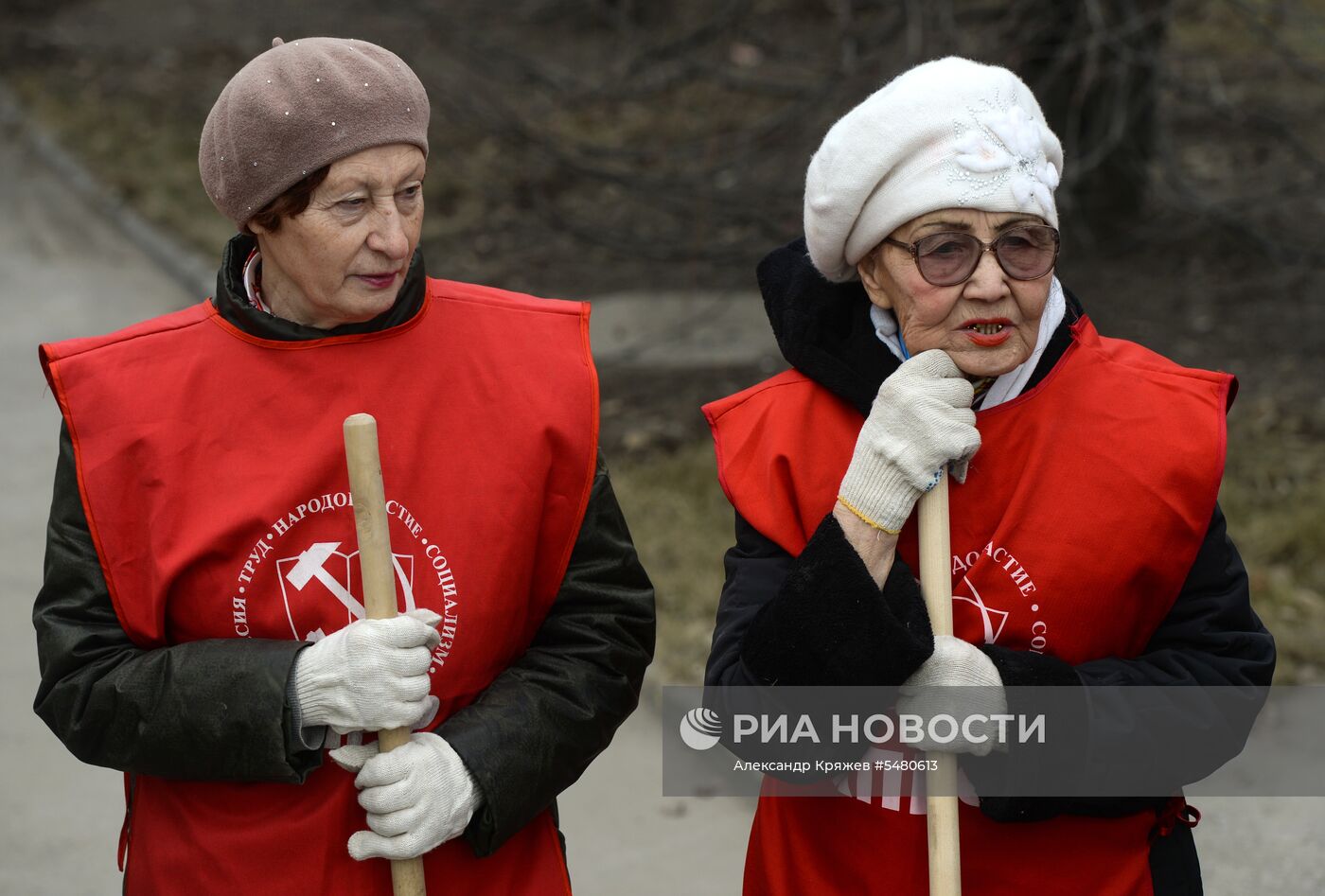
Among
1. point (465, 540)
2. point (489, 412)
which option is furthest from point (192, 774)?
point (489, 412)

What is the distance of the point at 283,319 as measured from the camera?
247cm

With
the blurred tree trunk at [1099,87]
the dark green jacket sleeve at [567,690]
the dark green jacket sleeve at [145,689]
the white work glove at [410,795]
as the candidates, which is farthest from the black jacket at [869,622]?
the blurred tree trunk at [1099,87]

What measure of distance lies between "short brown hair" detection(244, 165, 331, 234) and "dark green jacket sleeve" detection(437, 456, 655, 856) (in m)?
0.61

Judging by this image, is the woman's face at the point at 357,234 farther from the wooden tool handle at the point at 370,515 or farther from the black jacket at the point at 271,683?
the wooden tool handle at the point at 370,515

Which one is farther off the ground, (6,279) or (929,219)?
(6,279)

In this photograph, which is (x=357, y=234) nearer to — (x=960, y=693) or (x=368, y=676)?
(x=368, y=676)

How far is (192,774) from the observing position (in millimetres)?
2359

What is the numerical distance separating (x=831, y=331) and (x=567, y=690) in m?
0.68

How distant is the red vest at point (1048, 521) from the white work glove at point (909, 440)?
0.38 feet

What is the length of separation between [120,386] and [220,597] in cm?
35

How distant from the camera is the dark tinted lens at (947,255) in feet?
7.54

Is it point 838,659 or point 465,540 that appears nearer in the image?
point 838,659

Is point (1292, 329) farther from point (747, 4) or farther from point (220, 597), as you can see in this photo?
→ point (220, 597)

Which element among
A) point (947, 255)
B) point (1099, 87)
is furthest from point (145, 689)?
point (1099, 87)
